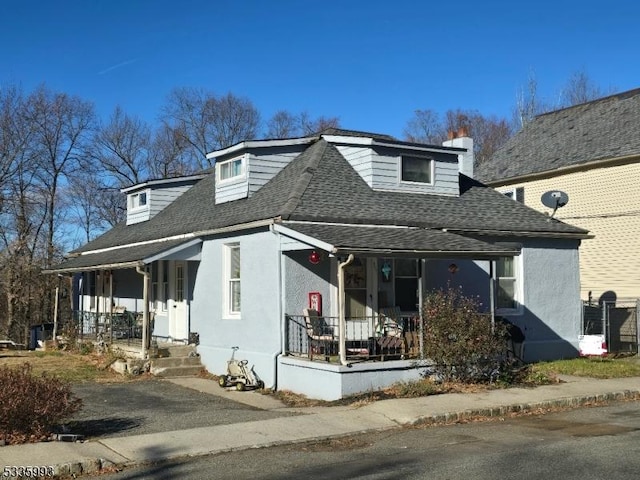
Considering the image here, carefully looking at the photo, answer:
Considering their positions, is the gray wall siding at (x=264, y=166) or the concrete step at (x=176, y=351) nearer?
the concrete step at (x=176, y=351)

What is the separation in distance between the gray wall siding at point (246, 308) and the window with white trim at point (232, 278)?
0.15m

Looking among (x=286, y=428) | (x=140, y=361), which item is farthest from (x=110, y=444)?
(x=140, y=361)

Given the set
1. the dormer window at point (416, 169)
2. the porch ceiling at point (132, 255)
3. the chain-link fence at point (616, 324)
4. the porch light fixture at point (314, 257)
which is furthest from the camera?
the chain-link fence at point (616, 324)

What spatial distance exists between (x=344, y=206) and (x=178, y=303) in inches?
234

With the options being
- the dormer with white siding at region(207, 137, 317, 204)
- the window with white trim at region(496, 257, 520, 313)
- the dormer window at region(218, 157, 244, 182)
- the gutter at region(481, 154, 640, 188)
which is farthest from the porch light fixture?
the gutter at region(481, 154, 640, 188)

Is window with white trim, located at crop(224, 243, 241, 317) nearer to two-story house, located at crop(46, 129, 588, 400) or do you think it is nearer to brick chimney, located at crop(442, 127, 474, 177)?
two-story house, located at crop(46, 129, 588, 400)

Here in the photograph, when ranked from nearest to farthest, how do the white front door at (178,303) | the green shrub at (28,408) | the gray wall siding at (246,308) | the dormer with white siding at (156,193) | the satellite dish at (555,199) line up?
the green shrub at (28,408), the gray wall siding at (246,308), the white front door at (178,303), the satellite dish at (555,199), the dormer with white siding at (156,193)

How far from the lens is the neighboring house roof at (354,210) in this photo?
13.9 meters

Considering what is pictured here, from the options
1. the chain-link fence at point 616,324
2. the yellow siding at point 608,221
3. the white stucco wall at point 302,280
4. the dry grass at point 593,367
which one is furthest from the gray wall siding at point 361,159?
the yellow siding at point 608,221

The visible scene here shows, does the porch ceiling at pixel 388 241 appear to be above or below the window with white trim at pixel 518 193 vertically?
below

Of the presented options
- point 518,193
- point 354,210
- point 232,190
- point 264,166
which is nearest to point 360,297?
point 354,210

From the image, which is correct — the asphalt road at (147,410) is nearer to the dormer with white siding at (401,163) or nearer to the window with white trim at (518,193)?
the dormer with white siding at (401,163)

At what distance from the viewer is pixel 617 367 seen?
15.3m

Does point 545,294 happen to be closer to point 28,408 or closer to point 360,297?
point 360,297
